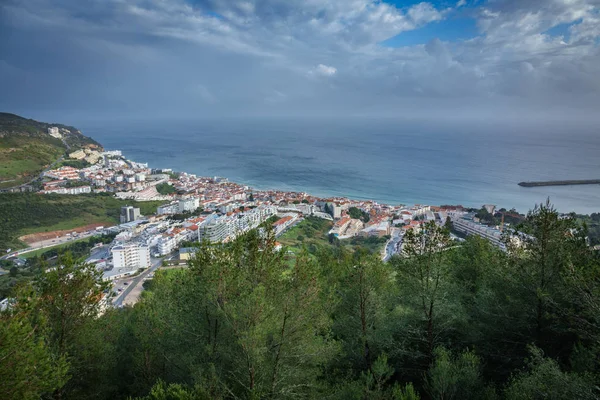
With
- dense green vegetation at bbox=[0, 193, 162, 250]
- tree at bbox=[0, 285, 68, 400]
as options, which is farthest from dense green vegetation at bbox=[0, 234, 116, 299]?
tree at bbox=[0, 285, 68, 400]

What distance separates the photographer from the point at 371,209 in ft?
98.3

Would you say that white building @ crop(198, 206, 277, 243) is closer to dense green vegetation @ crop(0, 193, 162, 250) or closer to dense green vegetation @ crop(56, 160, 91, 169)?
dense green vegetation @ crop(0, 193, 162, 250)

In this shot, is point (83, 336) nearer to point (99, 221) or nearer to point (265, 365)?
point (265, 365)

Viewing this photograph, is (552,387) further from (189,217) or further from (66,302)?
(189,217)

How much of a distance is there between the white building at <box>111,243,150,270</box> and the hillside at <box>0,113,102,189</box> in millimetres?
21125

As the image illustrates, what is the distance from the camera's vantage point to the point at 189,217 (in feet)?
97.7

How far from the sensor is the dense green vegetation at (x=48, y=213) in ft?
81.6

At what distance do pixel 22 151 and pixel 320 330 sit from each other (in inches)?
1934

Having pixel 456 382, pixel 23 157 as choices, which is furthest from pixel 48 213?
pixel 456 382

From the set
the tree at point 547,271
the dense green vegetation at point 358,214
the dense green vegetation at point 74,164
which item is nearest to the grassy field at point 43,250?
the dense green vegetation at point 358,214

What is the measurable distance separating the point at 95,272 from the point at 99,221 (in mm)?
27483

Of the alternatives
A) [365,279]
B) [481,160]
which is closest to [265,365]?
[365,279]

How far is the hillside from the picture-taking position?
1416 inches

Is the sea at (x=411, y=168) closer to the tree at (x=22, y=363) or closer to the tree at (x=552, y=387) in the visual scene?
the tree at (x=552, y=387)
